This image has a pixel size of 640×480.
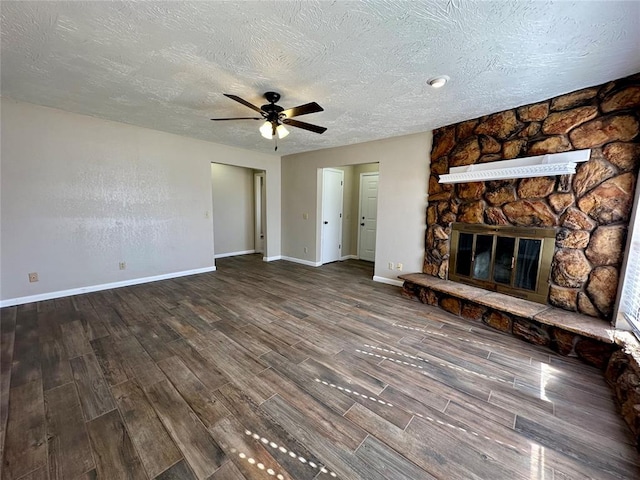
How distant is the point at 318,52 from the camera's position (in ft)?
6.08

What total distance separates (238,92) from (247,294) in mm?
2564

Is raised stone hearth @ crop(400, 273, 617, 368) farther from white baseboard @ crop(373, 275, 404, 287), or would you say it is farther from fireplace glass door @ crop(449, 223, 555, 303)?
white baseboard @ crop(373, 275, 404, 287)

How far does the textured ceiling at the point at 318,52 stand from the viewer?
149 cm

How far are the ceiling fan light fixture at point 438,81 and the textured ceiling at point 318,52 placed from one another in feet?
0.20

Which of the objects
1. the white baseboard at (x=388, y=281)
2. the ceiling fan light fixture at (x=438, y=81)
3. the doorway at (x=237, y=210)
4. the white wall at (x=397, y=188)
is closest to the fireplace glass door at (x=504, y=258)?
the white wall at (x=397, y=188)

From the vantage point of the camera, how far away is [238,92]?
8.13 feet

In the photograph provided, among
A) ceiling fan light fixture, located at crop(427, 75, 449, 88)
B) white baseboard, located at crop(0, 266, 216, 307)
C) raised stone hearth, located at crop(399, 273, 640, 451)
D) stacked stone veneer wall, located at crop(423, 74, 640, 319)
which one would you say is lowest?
white baseboard, located at crop(0, 266, 216, 307)

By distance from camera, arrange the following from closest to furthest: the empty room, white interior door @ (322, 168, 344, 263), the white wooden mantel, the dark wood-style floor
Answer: the dark wood-style floor → the empty room → the white wooden mantel → white interior door @ (322, 168, 344, 263)

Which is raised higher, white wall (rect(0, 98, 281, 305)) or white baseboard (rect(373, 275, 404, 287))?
white wall (rect(0, 98, 281, 305))

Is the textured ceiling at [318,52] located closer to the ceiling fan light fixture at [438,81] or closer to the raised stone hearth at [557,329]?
the ceiling fan light fixture at [438,81]

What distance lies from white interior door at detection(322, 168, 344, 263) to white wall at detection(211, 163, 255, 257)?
2247mm

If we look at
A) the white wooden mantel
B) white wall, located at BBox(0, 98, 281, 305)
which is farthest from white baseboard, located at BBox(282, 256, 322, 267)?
the white wooden mantel

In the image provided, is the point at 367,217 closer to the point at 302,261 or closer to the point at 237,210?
the point at 302,261

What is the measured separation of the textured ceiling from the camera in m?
1.49
